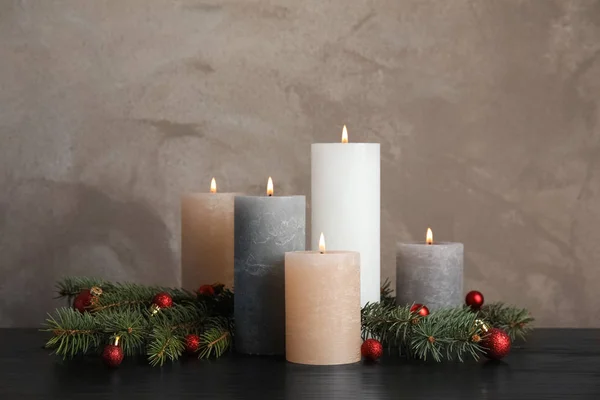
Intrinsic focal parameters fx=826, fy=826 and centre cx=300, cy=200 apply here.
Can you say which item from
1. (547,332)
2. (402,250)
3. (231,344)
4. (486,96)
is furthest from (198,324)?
(486,96)

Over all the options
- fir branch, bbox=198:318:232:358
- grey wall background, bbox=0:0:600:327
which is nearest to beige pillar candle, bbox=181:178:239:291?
fir branch, bbox=198:318:232:358

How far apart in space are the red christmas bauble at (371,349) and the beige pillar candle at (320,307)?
0.03 metres

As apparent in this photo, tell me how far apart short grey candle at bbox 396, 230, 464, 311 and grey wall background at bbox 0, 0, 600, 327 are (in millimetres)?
636

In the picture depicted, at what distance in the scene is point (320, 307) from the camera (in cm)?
87

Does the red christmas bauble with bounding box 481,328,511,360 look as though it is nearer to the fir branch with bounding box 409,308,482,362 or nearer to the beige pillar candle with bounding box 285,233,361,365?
the fir branch with bounding box 409,308,482,362

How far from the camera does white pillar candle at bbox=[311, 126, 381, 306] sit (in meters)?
0.97

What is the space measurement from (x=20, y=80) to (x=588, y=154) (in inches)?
44.7

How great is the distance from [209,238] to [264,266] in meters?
0.20

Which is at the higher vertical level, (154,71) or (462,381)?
(154,71)

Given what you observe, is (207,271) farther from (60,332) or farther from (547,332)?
(547,332)

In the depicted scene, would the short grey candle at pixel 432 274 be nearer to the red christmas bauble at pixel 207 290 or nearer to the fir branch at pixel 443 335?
the fir branch at pixel 443 335

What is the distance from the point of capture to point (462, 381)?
81 centimetres

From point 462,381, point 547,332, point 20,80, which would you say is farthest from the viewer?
point 20,80

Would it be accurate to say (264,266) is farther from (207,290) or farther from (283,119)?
(283,119)
